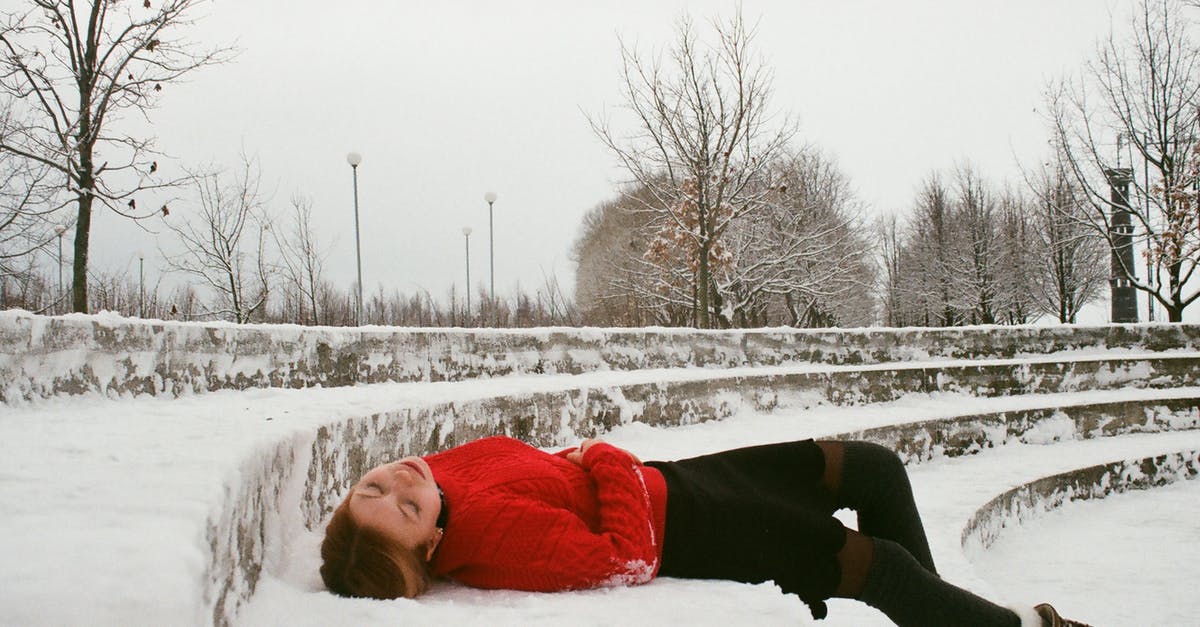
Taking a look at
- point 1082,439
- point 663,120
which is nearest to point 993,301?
point 663,120

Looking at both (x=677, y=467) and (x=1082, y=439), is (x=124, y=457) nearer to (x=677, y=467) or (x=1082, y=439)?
(x=677, y=467)

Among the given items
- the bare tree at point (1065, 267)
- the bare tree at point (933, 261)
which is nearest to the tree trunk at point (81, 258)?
the bare tree at point (1065, 267)

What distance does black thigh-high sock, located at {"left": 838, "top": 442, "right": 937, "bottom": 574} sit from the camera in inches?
93.7

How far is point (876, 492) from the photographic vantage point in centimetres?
240

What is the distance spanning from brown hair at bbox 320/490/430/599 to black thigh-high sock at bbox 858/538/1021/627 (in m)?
1.22

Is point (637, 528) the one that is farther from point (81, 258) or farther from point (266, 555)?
point (81, 258)

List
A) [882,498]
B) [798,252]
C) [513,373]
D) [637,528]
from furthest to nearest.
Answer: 1. [798,252]
2. [513,373]
3. [882,498]
4. [637,528]

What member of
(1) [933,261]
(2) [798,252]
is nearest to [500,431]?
(2) [798,252]

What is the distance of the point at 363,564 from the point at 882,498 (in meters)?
1.60

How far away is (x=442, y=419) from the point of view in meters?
3.52

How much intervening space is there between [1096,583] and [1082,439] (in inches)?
130

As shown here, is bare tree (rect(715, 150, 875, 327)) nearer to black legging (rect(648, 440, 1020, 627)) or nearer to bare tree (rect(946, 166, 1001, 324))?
bare tree (rect(946, 166, 1001, 324))

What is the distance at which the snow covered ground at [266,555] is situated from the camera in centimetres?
89

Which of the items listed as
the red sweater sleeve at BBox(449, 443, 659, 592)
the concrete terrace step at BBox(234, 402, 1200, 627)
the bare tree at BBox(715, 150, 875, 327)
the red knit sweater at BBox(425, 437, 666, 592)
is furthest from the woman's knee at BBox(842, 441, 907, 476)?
the bare tree at BBox(715, 150, 875, 327)
